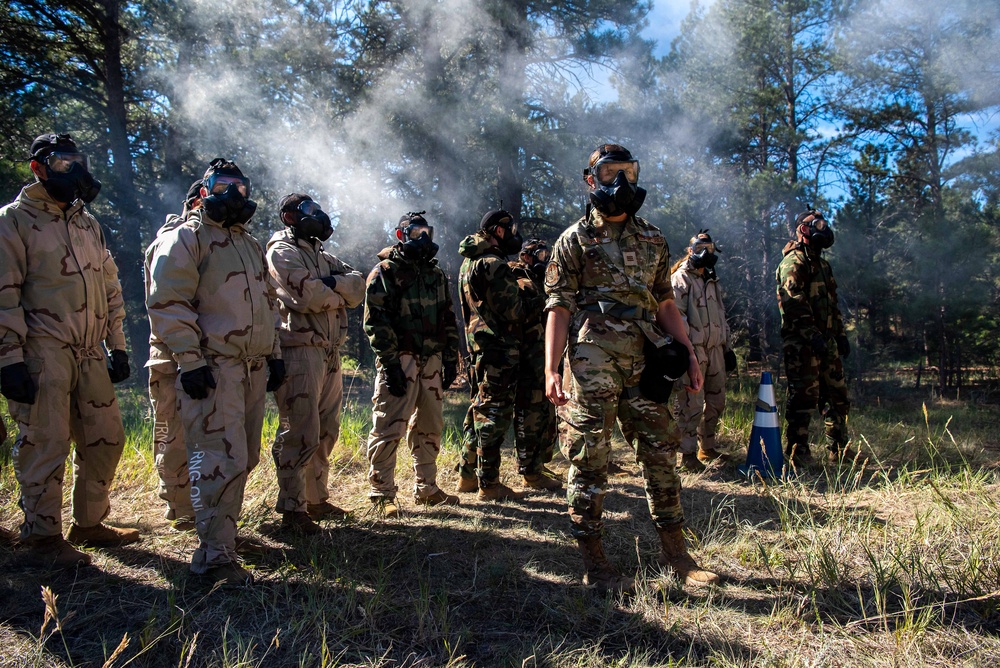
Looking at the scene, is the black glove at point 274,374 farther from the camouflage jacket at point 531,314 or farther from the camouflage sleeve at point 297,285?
the camouflage jacket at point 531,314

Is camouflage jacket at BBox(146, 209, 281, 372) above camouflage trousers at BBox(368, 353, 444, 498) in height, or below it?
above

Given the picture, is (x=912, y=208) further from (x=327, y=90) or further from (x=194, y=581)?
(x=194, y=581)

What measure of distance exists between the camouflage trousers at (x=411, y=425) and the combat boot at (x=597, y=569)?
1.76 meters

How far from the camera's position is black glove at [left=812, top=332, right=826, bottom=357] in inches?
207

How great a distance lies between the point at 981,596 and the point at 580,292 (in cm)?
215

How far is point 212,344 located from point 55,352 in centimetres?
97

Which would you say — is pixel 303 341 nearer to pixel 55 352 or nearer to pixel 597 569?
pixel 55 352

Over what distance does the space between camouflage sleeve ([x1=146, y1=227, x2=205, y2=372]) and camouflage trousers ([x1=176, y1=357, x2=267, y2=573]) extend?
18 centimetres

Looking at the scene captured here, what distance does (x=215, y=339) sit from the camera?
10.2 feet

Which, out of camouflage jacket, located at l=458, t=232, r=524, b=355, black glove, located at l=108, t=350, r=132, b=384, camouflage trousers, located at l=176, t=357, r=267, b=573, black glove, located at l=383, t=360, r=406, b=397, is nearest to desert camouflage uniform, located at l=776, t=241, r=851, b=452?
camouflage jacket, located at l=458, t=232, r=524, b=355

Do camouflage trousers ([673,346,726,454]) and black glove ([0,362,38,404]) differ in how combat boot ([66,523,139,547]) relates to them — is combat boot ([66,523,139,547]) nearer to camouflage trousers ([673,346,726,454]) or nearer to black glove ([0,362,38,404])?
black glove ([0,362,38,404])

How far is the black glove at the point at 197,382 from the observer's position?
2955mm

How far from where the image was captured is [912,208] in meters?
11.3

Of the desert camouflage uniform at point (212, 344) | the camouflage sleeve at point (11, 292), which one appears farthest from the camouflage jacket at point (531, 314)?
the camouflage sleeve at point (11, 292)
